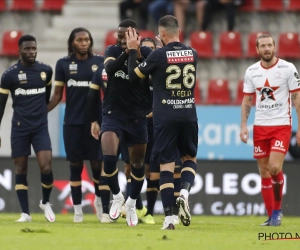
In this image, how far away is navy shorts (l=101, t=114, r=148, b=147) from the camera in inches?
411

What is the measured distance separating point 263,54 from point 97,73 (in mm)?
2146

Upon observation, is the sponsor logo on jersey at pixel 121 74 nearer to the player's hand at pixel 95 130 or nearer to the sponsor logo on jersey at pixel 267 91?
the player's hand at pixel 95 130

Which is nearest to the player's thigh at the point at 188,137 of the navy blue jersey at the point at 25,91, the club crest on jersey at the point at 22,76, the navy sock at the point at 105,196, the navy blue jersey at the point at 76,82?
the navy sock at the point at 105,196

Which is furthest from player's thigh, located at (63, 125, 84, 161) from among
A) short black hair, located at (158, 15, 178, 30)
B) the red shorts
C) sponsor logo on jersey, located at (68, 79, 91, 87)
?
short black hair, located at (158, 15, 178, 30)

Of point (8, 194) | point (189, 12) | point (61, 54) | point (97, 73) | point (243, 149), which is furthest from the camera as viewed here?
point (189, 12)

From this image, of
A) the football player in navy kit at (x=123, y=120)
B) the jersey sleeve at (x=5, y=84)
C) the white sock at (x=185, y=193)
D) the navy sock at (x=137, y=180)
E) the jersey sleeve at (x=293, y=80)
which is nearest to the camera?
the white sock at (x=185, y=193)

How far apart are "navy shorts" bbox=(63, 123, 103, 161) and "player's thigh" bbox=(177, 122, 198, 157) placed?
2456 millimetres

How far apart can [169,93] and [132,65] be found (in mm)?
510

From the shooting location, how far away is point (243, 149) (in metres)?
Answer: 16.7

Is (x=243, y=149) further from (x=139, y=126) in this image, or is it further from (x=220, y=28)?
(x=139, y=126)

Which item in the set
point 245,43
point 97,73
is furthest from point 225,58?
point 97,73

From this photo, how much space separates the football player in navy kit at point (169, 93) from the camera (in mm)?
9492

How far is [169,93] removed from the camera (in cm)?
955

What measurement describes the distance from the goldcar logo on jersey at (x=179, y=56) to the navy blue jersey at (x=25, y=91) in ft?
9.61
